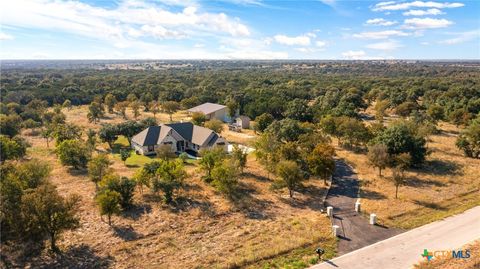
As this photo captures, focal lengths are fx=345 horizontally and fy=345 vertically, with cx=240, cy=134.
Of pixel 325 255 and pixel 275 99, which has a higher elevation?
pixel 275 99

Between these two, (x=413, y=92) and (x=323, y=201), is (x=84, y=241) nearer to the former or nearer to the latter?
(x=323, y=201)

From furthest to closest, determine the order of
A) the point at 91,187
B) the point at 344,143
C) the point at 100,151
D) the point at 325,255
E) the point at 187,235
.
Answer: the point at 344,143 → the point at 100,151 → the point at 91,187 → the point at 187,235 → the point at 325,255

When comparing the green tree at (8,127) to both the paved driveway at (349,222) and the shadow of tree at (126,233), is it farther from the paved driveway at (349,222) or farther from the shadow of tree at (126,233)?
the paved driveway at (349,222)

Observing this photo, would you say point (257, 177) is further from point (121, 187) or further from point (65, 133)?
point (65, 133)

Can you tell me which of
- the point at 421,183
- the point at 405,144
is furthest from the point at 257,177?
the point at 405,144

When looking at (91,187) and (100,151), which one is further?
(100,151)

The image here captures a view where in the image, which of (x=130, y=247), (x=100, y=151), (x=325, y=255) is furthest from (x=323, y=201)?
(x=100, y=151)
